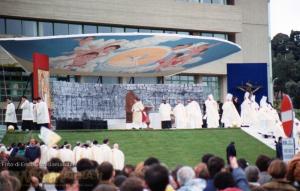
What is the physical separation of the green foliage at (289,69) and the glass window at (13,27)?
2963 cm

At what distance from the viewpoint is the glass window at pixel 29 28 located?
42.6 m

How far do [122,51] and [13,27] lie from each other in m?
12.7

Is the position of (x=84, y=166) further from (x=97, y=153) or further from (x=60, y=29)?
(x=60, y=29)

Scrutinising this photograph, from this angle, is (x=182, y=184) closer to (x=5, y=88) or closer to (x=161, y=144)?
(x=161, y=144)

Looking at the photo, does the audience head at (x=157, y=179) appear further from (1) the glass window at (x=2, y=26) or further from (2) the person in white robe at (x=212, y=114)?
(1) the glass window at (x=2, y=26)

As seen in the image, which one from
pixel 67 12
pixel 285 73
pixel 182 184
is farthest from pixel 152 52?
pixel 285 73

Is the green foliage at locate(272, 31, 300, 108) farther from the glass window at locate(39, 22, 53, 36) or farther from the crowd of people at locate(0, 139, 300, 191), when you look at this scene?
the crowd of people at locate(0, 139, 300, 191)

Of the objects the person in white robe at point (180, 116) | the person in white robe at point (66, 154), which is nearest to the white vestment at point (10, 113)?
the person in white robe at point (180, 116)

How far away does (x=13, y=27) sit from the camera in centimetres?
4225

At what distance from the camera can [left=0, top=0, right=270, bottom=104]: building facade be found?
4228 cm

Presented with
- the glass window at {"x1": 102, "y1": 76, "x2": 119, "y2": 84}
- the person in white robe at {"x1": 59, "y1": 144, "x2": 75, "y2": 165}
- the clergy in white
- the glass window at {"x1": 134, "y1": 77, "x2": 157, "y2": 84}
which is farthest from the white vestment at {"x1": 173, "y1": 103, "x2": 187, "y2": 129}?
the glass window at {"x1": 134, "y1": 77, "x2": 157, "y2": 84}

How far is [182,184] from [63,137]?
59.0ft

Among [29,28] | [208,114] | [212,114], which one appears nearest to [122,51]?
[208,114]

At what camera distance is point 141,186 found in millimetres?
5227
